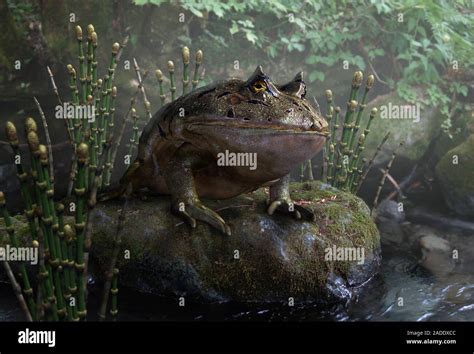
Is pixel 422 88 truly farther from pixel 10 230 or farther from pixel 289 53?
pixel 10 230

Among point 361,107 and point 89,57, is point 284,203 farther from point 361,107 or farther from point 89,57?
point 89,57

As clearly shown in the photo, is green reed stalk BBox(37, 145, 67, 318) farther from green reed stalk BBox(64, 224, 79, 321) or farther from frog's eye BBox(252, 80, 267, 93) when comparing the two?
frog's eye BBox(252, 80, 267, 93)

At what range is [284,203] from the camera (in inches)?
97.3

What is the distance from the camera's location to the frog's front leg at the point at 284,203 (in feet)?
8.09

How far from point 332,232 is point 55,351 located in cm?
143

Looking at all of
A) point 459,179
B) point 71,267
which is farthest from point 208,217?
point 459,179

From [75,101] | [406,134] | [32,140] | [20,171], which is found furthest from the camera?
[406,134]

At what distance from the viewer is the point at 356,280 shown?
2494 mm

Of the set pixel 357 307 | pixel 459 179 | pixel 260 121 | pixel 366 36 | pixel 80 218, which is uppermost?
pixel 366 36

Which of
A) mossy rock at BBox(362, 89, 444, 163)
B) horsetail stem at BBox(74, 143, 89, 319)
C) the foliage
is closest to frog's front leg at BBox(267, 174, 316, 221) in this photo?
horsetail stem at BBox(74, 143, 89, 319)

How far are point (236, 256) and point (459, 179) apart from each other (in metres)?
2.56

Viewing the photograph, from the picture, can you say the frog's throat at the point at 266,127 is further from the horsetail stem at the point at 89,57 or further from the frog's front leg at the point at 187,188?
the horsetail stem at the point at 89,57

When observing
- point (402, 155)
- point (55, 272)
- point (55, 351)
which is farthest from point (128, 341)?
point (402, 155)

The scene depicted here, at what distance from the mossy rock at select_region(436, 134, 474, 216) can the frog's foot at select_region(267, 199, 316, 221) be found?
2.05 metres
